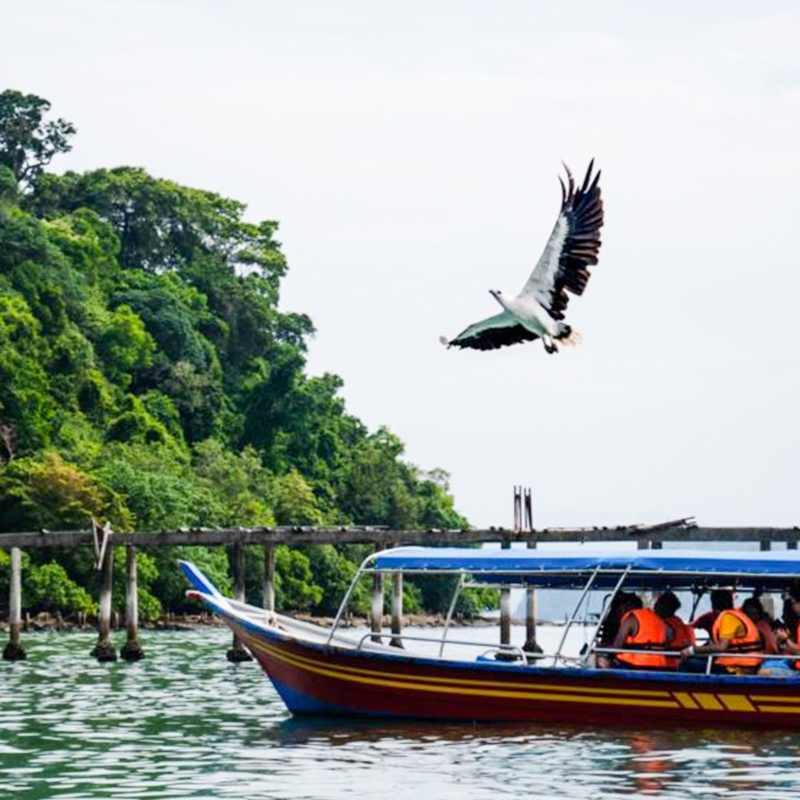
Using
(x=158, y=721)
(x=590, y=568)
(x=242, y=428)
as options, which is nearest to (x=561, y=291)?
(x=590, y=568)

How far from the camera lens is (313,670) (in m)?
25.7

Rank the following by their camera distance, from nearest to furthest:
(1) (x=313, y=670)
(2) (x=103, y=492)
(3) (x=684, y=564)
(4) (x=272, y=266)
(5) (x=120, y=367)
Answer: (3) (x=684, y=564)
(1) (x=313, y=670)
(2) (x=103, y=492)
(5) (x=120, y=367)
(4) (x=272, y=266)

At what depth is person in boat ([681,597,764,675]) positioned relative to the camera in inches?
936

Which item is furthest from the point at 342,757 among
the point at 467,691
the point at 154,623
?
the point at 154,623

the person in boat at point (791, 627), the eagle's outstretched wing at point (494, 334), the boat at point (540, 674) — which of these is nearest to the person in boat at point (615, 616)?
the boat at point (540, 674)

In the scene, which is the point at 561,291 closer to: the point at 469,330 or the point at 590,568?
the point at 469,330

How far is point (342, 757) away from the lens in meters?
22.2

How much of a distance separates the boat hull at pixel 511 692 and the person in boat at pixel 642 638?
401 millimetres

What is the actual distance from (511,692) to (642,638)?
1674 mm

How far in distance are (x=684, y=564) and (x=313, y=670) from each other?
4996mm

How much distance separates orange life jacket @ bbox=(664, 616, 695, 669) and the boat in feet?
1.50

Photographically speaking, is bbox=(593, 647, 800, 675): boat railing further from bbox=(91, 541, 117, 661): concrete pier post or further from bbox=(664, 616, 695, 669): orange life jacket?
bbox=(91, 541, 117, 661): concrete pier post

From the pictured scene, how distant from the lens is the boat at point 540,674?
23.7 m

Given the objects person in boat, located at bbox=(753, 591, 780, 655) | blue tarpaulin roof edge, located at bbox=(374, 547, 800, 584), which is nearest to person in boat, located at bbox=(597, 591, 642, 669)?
blue tarpaulin roof edge, located at bbox=(374, 547, 800, 584)
